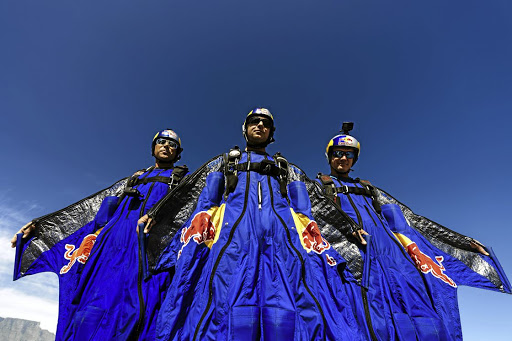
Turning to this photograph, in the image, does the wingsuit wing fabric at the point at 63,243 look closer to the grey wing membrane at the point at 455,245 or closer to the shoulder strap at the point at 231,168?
the shoulder strap at the point at 231,168

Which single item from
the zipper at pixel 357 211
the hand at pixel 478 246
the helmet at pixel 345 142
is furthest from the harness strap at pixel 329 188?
the hand at pixel 478 246

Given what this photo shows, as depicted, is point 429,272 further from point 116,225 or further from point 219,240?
point 116,225

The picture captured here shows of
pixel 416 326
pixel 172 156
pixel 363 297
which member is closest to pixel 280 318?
pixel 363 297

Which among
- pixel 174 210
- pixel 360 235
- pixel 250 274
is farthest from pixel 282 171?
pixel 250 274

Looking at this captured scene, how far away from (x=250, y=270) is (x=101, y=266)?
247 cm

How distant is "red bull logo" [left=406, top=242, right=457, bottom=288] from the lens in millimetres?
4168

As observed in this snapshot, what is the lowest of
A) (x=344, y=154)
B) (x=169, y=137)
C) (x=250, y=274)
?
(x=250, y=274)

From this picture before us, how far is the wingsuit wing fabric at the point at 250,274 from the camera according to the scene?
249 centimetres

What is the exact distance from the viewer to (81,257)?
178 inches

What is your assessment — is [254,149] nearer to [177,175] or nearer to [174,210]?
[177,175]

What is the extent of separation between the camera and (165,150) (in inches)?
247

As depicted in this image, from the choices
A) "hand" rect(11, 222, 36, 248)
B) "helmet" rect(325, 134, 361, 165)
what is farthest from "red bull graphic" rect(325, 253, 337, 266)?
"hand" rect(11, 222, 36, 248)

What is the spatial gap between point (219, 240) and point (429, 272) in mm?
3527

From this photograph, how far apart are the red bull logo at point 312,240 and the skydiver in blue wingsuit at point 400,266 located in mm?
757
